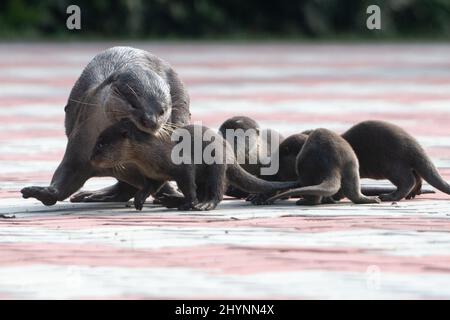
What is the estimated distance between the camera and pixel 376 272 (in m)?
6.29

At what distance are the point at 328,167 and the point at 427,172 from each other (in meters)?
0.67

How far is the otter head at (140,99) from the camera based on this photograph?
26.6 ft

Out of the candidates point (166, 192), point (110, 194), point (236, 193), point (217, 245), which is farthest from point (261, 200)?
point (217, 245)

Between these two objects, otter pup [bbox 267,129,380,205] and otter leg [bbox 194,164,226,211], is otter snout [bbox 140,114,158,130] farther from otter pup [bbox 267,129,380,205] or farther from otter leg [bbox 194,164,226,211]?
otter pup [bbox 267,129,380,205]

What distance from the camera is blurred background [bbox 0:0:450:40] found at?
100 feet

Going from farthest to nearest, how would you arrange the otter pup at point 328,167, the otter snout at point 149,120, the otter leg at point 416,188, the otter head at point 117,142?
1. the otter leg at point 416,188
2. the otter pup at point 328,167
3. the otter head at point 117,142
4. the otter snout at point 149,120

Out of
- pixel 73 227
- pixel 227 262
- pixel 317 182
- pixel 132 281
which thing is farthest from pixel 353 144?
pixel 132 281

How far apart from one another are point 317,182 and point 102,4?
71.8ft

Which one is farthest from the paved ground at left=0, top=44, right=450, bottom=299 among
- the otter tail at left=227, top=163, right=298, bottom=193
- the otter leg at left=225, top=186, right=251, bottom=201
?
the otter leg at left=225, top=186, right=251, bottom=201

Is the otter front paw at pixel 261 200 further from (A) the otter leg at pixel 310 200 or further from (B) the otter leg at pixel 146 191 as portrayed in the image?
(B) the otter leg at pixel 146 191

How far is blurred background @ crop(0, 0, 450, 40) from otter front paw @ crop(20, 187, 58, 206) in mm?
21583

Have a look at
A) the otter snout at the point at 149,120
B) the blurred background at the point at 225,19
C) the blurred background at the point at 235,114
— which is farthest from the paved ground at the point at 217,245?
the blurred background at the point at 225,19

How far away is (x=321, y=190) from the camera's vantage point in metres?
8.56
